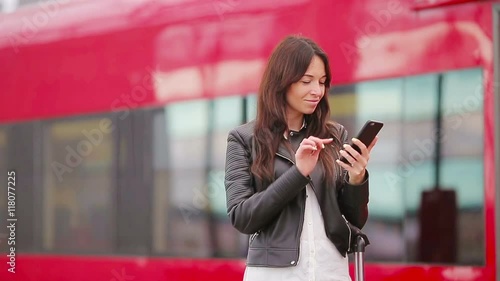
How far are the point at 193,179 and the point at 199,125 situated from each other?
1.02 feet

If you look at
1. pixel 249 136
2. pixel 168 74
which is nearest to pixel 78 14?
pixel 168 74

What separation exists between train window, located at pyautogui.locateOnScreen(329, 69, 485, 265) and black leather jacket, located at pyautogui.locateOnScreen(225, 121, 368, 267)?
184cm

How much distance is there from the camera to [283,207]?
267 cm

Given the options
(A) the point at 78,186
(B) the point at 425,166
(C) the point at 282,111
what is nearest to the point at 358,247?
(C) the point at 282,111

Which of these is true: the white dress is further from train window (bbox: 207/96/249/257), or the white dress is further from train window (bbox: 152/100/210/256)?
train window (bbox: 152/100/210/256)

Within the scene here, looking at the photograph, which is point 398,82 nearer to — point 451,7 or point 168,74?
point 451,7

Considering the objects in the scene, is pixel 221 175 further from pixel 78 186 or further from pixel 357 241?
pixel 357 241

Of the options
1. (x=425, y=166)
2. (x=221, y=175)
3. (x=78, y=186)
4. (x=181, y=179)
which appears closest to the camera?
(x=425, y=166)

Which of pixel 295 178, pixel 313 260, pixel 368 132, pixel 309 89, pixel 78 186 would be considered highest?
pixel 309 89

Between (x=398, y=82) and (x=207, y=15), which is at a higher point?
(x=207, y=15)

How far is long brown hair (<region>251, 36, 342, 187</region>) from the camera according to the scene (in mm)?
2730

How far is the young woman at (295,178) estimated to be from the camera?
8.68 feet

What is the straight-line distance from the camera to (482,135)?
4398mm

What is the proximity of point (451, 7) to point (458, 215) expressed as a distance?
0.95 metres
